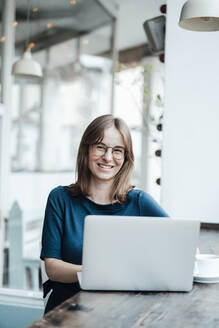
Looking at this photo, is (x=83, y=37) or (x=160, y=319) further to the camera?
(x=83, y=37)

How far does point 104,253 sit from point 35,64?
3216 millimetres

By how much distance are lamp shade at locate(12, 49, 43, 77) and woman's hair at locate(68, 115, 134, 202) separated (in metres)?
2.35

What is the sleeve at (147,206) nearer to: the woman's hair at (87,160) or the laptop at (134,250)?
the woman's hair at (87,160)

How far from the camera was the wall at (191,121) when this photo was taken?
309cm

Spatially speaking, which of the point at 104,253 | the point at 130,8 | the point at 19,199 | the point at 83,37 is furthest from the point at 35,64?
the point at 104,253

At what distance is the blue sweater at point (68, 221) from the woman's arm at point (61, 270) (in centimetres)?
4

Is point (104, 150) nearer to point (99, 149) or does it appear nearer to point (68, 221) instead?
point (99, 149)

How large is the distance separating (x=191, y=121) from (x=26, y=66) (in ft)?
5.93

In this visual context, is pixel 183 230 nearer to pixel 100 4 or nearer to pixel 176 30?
pixel 176 30

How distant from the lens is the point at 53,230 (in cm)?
192

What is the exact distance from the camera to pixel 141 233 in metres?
1.42

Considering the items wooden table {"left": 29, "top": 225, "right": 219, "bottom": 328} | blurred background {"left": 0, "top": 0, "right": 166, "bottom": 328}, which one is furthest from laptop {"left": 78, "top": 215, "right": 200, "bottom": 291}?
blurred background {"left": 0, "top": 0, "right": 166, "bottom": 328}

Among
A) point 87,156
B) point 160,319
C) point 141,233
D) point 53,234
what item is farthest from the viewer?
point 87,156

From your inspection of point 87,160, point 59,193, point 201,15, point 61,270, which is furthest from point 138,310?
point 201,15
